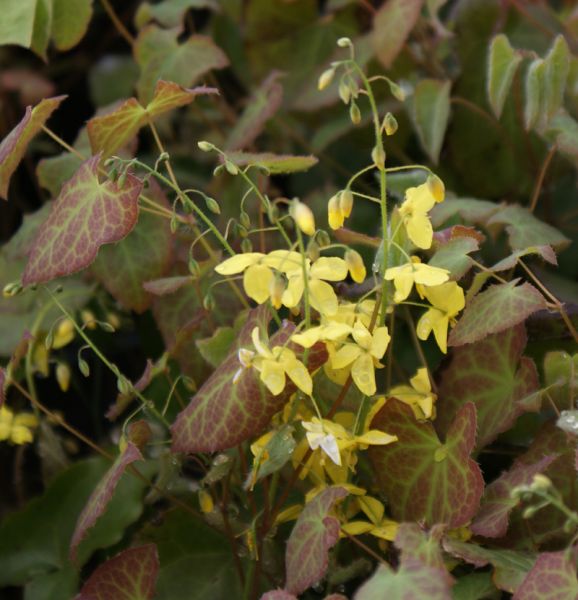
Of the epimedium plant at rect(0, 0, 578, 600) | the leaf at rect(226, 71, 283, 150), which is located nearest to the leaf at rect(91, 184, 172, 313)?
the epimedium plant at rect(0, 0, 578, 600)

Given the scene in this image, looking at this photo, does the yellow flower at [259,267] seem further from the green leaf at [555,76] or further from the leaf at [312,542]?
the green leaf at [555,76]

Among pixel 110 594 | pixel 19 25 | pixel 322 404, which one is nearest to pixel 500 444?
pixel 322 404

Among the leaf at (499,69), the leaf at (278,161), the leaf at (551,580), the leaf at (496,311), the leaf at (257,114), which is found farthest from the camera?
the leaf at (257,114)

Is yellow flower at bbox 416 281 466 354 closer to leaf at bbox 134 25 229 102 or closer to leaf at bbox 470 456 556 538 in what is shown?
leaf at bbox 470 456 556 538

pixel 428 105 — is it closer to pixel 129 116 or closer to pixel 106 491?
pixel 129 116

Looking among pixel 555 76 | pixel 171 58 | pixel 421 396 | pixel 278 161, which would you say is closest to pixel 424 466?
pixel 421 396

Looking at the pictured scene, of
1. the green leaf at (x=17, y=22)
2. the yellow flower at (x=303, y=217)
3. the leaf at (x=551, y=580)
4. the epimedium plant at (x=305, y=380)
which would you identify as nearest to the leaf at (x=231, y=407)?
the epimedium plant at (x=305, y=380)

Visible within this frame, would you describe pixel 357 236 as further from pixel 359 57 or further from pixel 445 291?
pixel 359 57
